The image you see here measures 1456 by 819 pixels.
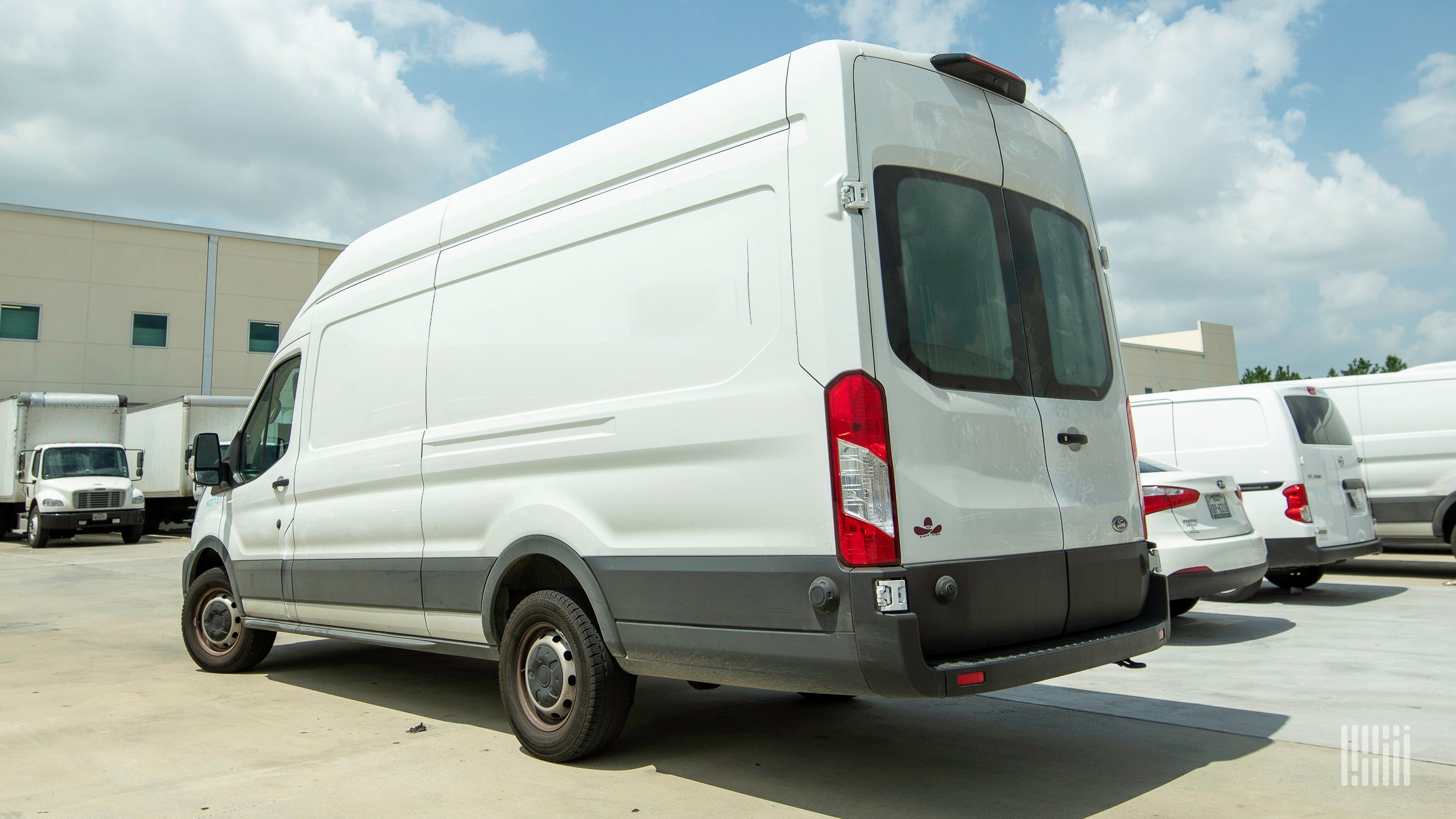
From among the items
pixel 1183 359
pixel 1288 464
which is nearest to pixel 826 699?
pixel 1288 464

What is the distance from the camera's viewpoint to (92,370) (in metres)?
29.1

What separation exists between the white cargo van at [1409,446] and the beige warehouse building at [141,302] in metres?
29.4

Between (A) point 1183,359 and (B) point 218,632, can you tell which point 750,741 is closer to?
(B) point 218,632

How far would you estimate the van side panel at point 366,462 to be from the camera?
5.30 metres

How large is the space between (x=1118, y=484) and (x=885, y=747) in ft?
5.27

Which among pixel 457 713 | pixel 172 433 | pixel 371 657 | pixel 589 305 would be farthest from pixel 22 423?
pixel 589 305

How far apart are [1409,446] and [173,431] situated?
22.7 meters

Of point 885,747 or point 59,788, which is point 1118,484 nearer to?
point 885,747

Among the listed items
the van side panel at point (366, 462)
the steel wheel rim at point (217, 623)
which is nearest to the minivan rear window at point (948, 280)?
the van side panel at point (366, 462)

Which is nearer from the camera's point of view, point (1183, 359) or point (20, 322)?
point (20, 322)

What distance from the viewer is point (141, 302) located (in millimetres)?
29750

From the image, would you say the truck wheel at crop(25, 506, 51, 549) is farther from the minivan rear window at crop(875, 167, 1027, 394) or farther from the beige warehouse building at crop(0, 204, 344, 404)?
the minivan rear window at crop(875, 167, 1027, 394)

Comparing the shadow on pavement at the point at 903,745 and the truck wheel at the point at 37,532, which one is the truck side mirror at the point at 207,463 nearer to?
the shadow on pavement at the point at 903,745

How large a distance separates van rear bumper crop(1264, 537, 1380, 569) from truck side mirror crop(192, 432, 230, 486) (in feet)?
27.3
